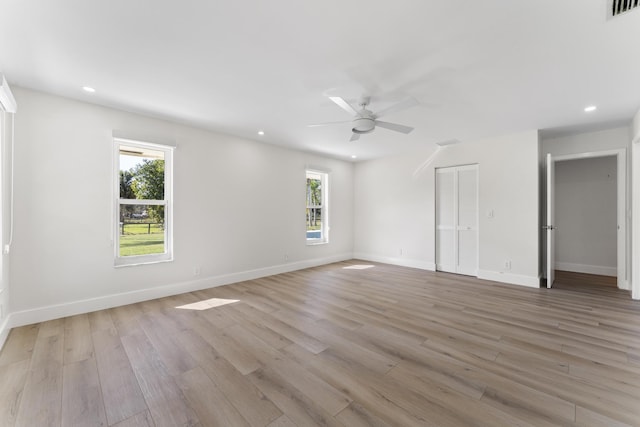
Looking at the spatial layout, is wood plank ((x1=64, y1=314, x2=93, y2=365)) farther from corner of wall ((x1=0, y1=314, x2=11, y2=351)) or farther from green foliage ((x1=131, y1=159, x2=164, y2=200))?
green foliage ((x1=131, y1=159, x2=164, y2=200))

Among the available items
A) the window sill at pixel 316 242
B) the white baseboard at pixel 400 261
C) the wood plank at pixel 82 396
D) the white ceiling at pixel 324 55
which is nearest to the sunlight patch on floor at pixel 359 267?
the white baseboard at pixel 400 261

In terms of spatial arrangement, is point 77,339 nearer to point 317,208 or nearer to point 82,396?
point 82,396

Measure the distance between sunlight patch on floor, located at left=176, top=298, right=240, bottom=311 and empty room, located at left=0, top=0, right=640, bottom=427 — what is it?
0.14 ft

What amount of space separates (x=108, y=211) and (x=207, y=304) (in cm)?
181

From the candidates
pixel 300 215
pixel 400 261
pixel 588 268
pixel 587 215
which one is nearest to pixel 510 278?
pixel 400 261

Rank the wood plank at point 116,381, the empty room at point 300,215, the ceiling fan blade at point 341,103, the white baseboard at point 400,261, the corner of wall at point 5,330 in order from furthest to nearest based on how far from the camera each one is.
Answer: the white baseboard at point 400,261
the ceiling fan blade at point 341,103
the corner of wall at point 5,330
the empty room at point 300,215
the wood plank at point 116,381

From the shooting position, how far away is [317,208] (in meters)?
6.43

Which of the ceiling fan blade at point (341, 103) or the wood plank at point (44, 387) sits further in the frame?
the ceiling fan blade at point (341, 103)

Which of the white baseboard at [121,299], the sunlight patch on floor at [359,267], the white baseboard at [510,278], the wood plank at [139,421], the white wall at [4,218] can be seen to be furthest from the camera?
the sunlight patch on floor at [359,267]

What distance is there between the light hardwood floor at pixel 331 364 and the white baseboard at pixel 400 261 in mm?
2058

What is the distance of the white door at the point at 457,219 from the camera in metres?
5.21

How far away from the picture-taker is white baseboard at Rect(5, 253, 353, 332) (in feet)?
9.55

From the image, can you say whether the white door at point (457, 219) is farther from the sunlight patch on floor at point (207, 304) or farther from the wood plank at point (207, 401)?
the wood plank at point (207, 401)

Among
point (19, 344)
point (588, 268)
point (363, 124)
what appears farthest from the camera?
point (588, 268)
